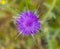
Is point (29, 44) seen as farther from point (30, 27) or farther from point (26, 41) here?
point (30, 27)

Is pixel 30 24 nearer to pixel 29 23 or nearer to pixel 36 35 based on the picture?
pixel 29 23

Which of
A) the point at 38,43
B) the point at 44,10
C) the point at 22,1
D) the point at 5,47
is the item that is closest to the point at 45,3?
the point at 44,10

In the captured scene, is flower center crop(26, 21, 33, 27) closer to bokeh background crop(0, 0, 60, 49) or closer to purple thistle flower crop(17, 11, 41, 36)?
purple thistle flower crop(17, 11, 41, 36)

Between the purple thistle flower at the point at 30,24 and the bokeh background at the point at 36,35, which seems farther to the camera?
the bokeh background at the point at 36,35

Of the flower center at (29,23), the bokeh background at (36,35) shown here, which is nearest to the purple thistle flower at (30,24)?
the flower center at (29,23)

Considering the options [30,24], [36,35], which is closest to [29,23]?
[30,24]

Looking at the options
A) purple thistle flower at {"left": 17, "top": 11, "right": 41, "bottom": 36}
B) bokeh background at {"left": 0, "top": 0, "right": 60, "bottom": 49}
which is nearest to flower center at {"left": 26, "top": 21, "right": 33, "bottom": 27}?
purple thistle flower at {"left": 17, "top": 11, "right": 41, "bottom": 36}

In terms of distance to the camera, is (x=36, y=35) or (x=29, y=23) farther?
(x=36, y=35)

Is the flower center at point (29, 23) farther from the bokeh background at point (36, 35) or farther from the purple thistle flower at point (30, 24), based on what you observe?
the bokeh background at point (36, 35)
